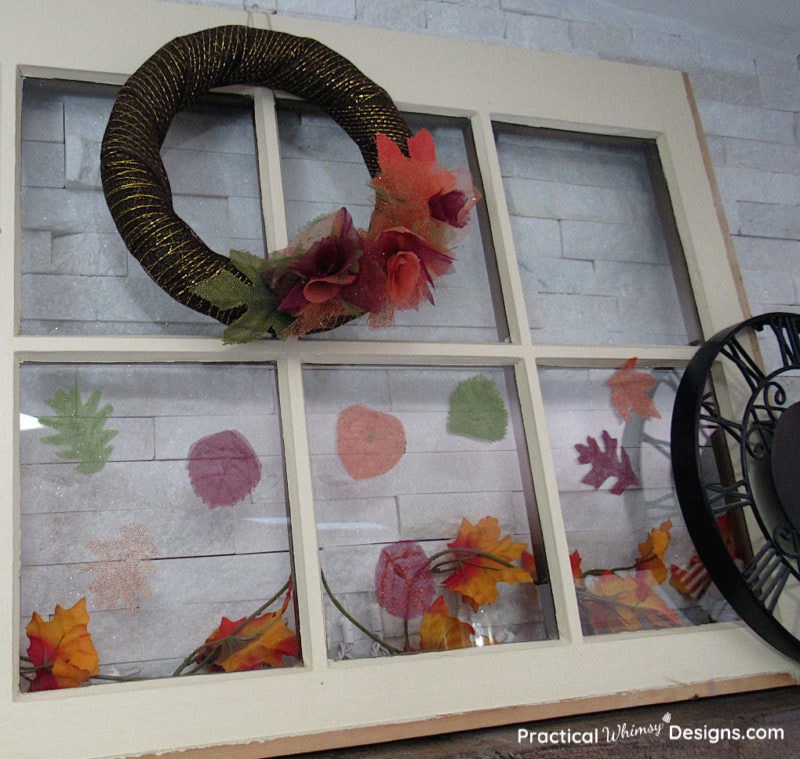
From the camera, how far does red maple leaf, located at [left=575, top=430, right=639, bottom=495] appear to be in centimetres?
118

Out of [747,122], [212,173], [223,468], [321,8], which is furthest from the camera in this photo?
[747,122]

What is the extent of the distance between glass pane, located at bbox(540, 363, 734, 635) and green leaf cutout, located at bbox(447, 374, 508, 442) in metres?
0.07

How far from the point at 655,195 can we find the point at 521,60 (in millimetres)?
304

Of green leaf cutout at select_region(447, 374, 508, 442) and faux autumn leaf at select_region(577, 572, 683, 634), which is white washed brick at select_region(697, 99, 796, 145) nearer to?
green leaf cutout at select_region(447, 374, 508, 442)

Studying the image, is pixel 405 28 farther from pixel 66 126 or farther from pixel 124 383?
pixel 124 383

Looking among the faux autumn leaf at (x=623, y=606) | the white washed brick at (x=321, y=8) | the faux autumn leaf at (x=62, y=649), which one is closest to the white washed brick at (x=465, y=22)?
the white washed brick at (x=321, y=8)

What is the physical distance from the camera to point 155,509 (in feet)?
3.24

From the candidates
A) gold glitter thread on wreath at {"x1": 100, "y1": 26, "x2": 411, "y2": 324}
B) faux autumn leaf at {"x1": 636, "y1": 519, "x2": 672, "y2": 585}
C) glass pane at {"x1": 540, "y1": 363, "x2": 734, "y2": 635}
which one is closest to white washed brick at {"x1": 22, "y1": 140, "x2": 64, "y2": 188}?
gold glitter thread on wreath at {"x1": 100, "y1": 26, "x2": 411, "y2": 324}

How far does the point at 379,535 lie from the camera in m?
1.06

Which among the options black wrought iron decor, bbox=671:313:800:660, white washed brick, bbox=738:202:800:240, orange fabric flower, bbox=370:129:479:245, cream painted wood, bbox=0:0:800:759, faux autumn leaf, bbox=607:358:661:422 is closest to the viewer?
cream painted wood, bbox=0:0:800:759

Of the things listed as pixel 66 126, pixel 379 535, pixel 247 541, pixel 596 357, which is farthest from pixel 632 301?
pixel 66 126

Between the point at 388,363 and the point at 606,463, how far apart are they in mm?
345

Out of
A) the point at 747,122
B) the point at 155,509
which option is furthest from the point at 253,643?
the point at 747,122

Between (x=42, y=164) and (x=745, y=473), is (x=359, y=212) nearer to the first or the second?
(x=42, y=164)
